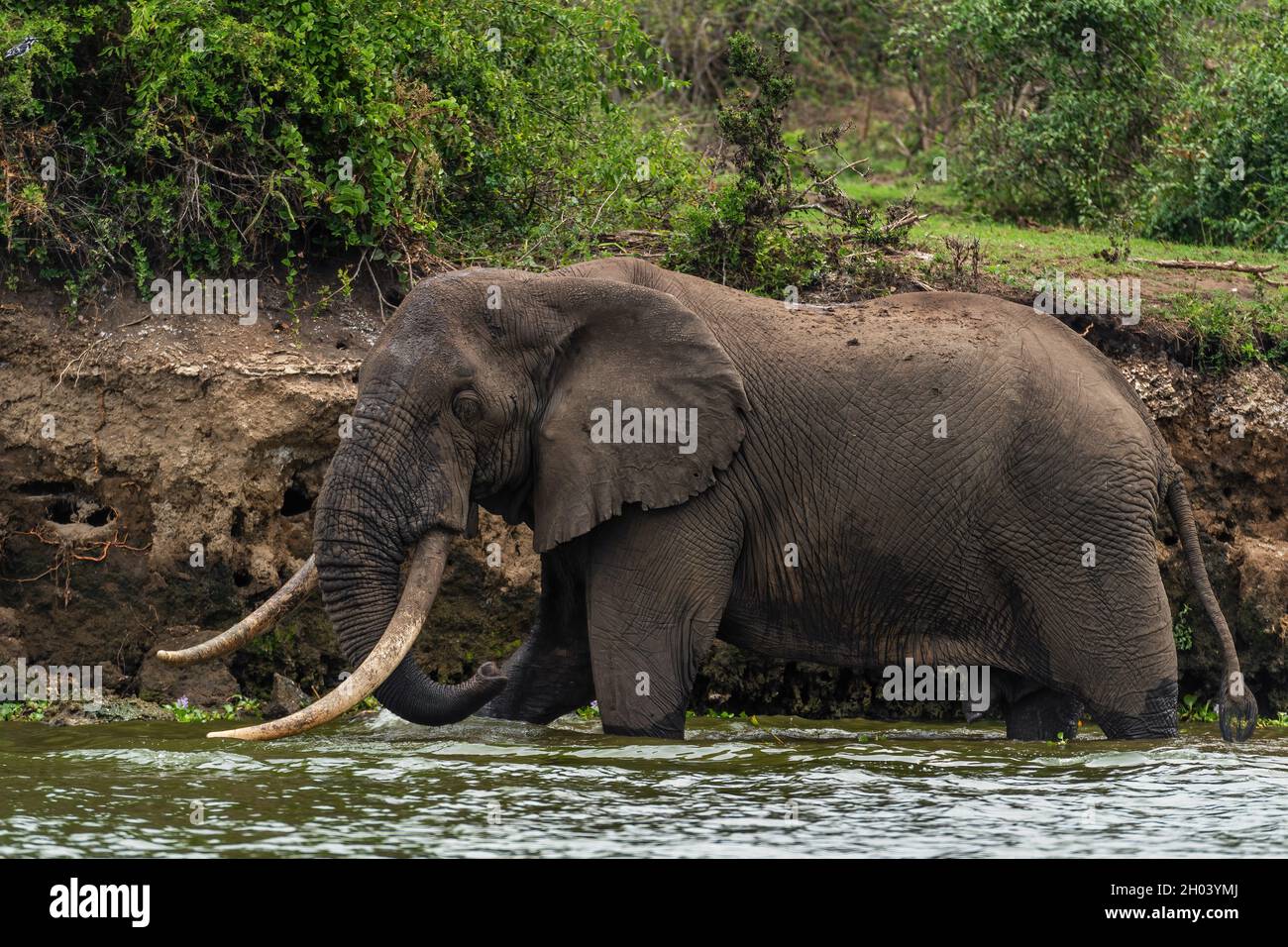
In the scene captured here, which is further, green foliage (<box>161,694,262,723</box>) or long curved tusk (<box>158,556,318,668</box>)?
green foliage (<box>161,694,262,723</box>)

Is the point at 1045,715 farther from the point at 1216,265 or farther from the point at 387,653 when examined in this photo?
the point at 1216,265

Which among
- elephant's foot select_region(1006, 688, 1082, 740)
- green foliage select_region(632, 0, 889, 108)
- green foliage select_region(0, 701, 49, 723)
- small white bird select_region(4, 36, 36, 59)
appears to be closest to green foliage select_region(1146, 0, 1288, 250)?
green foliage select_region(632, 0, 889, 108)

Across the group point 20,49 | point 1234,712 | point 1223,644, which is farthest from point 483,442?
point 20,49

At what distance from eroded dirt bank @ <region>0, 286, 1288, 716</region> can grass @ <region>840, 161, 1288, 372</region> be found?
1.38 m

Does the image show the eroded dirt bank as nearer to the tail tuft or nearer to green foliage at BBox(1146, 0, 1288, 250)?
the tail tuft

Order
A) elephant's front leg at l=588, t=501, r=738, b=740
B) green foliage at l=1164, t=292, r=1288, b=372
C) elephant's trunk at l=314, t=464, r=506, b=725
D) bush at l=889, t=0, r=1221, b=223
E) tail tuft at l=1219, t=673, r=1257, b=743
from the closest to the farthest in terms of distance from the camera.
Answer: elephant's trunk at l=314, t=464, r=506, b=725, elephant's front leg at l=588, t=501, r=738, b=740, tail tuft at l=1219, t=673, r=1257, b=743, green foliage at l=1164, t=292, r=1288, b=372, bush at l=889, t=0, r=1221, b=223

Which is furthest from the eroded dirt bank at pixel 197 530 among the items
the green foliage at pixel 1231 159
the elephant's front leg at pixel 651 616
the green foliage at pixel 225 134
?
the green foliage at pixel 1231 159

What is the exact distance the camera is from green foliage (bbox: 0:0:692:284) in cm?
1121

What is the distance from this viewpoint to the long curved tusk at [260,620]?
9.26 meters

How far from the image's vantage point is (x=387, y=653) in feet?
28.4

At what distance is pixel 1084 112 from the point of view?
1633 centimetres

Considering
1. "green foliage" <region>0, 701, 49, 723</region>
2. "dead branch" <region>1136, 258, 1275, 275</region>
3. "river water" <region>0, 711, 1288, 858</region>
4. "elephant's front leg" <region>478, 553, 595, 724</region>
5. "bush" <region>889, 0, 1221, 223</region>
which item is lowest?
"river water" <region>0, 711, 1288, 858</region>

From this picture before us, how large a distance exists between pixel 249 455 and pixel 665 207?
357 centimetres
